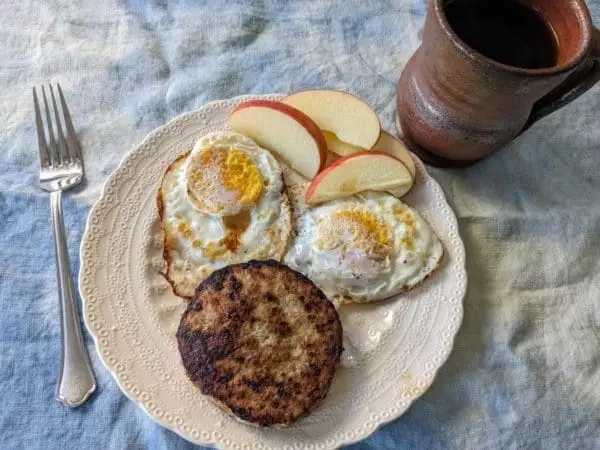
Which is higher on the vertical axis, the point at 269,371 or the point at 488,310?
the point at 269,371

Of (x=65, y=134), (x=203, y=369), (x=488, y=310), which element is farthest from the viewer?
(x=65, y=134)

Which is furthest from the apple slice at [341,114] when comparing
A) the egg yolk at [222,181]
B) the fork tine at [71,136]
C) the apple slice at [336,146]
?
the fork tine at [71,136]

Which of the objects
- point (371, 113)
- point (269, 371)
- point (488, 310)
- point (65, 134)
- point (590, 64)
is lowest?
point (488, 310)

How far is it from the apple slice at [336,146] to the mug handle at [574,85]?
0.51 meters

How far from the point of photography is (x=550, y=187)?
75.2 inches

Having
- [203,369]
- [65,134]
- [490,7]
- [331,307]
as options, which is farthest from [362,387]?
[65,134]

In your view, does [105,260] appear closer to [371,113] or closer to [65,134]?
[65,134]

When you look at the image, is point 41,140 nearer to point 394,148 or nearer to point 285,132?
point 285,132

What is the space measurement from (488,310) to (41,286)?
4.04ft

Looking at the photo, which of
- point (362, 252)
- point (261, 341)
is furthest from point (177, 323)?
point (362, 252)

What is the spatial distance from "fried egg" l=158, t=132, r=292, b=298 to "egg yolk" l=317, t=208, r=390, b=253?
0.11 meters

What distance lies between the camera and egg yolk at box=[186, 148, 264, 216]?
61.9 inches

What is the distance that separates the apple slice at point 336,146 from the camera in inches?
67.8

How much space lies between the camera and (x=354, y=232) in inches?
61.6
